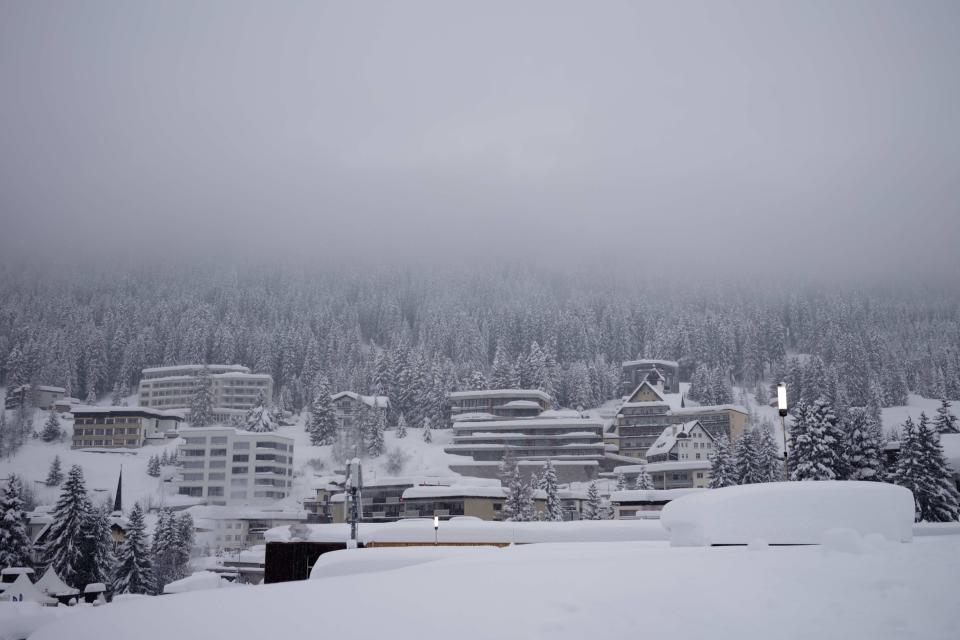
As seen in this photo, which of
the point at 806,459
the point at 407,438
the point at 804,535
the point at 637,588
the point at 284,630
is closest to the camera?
the point at 284,630

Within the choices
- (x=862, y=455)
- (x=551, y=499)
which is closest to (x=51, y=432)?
(x=551, y=499)

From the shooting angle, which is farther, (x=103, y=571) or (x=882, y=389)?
(x=882, y=389)

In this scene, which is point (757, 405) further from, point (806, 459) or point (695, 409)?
point (806, 459)

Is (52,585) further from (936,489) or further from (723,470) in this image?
(936,489)

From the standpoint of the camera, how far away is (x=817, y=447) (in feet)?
186

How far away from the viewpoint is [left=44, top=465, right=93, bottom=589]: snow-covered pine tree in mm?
78000

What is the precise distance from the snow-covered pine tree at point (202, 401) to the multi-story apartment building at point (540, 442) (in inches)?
2390

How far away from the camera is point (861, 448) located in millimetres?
59375

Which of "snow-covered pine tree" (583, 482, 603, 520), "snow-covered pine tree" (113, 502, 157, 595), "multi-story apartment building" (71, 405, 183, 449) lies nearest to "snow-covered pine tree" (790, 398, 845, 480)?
"snow-covered pine tree" (583, 482, 603, 520)

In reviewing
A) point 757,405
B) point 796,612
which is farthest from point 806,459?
point 757,405

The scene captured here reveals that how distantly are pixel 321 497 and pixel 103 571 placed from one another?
45.9 meters

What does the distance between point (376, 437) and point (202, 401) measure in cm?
5193

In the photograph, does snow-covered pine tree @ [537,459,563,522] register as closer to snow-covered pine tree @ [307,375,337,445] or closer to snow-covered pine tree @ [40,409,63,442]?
snow-covered pine tree @ [307,375,337,445]

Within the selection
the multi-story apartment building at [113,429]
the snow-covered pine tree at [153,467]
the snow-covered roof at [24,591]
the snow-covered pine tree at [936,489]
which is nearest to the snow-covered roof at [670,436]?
the snow-covered pine tree at [153,467]
